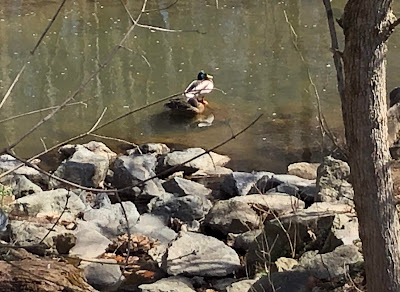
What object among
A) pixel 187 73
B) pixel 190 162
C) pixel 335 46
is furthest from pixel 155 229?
pixel 187 73

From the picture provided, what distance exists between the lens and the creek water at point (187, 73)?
24.6 feet

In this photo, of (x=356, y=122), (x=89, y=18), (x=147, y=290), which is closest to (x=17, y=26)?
(x=89, y=18)

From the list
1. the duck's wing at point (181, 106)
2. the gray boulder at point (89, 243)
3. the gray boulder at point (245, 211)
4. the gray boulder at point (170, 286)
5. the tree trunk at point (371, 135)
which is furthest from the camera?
the duck's wing at point (181, 106)

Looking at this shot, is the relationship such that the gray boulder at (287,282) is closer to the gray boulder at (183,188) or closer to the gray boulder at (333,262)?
the gray boulder at (333,262)

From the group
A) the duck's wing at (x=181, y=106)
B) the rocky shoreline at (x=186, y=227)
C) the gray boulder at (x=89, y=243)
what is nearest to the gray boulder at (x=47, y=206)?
the rocky shoreline at (x=186, y=227)

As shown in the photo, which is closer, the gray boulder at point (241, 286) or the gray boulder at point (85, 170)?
the gray boulder at point (241, 286)

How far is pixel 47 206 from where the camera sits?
520 centimetres

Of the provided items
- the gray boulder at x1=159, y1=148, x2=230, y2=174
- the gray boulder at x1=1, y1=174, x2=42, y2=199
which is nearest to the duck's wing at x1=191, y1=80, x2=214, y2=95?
the gray boulder at x1=159, y1=148, x2=230, y2=174

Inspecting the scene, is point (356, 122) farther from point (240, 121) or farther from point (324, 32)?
point (324, 32)

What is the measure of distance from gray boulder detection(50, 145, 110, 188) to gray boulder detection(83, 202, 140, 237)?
92cm

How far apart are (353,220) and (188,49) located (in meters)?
6.82

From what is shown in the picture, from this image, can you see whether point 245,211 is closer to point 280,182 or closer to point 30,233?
point 280,182

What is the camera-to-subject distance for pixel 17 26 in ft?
39.3

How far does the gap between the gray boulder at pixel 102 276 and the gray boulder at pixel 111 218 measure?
69 centimetres
